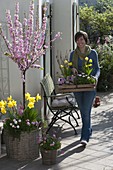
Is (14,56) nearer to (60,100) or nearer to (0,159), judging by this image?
(0,159)

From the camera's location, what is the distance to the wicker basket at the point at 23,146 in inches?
188

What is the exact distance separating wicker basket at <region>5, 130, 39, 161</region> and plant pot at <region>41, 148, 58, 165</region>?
0.77ft

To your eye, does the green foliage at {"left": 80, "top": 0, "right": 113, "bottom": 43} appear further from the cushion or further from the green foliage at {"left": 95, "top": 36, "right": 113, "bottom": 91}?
the cushion

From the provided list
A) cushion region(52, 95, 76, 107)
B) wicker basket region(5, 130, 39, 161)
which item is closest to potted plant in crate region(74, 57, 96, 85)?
cushion region(52, 95, 76, 107)

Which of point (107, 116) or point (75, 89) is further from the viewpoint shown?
point (107, 116)

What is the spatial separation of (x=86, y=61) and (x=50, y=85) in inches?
51.6

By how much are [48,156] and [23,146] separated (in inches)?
14.6

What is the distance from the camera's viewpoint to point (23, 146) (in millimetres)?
4789

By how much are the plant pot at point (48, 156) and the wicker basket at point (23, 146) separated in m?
0.24

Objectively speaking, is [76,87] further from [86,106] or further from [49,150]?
[49,150]

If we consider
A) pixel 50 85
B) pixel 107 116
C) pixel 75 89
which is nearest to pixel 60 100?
pixel 50 85

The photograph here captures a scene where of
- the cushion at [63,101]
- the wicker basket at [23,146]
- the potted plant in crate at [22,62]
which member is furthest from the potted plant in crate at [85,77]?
the wicker basket at [23,146]

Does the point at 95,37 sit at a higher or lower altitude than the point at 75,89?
higher

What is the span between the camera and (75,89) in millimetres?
5332
